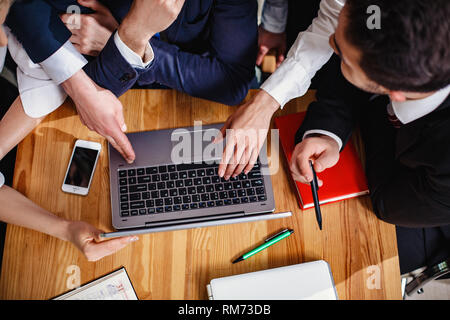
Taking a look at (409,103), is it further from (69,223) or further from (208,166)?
(69,223)

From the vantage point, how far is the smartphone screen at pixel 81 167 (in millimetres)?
950

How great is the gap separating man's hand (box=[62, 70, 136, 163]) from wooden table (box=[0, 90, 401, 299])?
0.22ft

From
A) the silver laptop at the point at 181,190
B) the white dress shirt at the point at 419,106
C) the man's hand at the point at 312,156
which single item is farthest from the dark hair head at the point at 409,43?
the silver laptop at the point at 181,190

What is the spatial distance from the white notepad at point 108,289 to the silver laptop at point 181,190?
0.41ft

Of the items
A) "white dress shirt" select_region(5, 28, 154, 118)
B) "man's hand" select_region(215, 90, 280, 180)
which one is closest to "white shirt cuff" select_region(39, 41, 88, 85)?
"white dress shirt" select_region(5, 28, 154, 118)

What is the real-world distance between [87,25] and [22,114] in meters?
0.32

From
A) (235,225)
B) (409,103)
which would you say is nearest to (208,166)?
(235,225)

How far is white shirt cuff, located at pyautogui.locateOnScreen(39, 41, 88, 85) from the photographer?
0.90 metres

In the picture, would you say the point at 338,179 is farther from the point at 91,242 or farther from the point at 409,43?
the point at 91,242

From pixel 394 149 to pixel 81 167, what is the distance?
2.99 ft

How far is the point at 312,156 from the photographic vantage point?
0.95 meters

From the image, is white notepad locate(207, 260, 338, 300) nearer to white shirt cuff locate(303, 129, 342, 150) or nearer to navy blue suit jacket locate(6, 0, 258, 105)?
white shirt cuff locate(303, 129, 342, 150)

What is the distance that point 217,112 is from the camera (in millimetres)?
1046

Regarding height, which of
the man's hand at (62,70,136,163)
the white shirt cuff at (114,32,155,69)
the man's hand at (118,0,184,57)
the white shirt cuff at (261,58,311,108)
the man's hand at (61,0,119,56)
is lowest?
the man's hand at (62,70,136,163)
